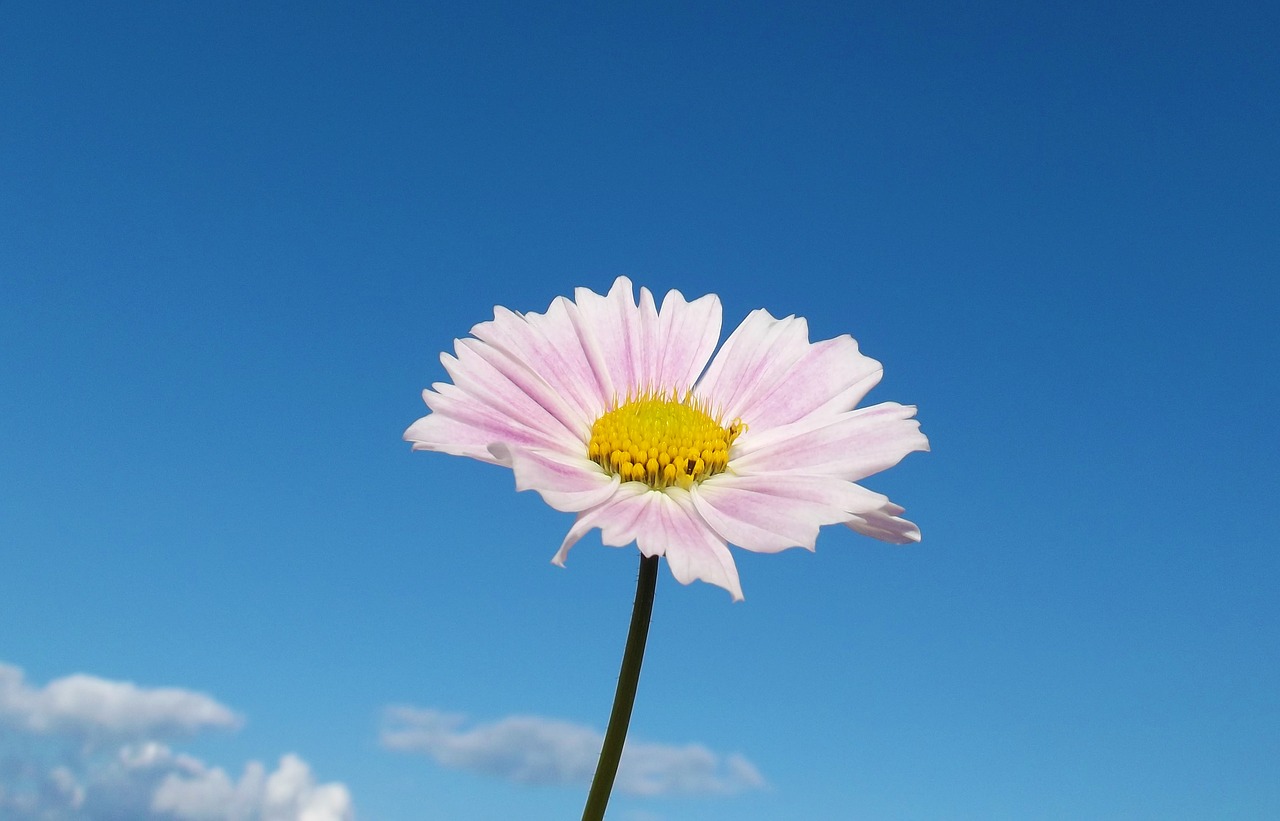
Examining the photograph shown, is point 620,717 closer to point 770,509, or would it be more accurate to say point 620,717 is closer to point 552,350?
point 770,509

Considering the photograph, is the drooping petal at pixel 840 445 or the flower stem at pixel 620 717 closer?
the flower stem at pixel 620 717

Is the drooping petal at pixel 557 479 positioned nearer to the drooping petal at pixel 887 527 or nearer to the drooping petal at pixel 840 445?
the drooping petal at pixel 840 445

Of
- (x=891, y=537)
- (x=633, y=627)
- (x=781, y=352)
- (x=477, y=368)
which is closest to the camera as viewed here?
(x=633, y=627)

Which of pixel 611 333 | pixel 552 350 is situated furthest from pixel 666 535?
pixel 611 333

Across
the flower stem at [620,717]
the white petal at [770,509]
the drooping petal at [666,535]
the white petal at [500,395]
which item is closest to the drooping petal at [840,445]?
the white petal at [770,509]

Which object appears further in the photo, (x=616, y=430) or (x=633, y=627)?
(x=616, y=430)

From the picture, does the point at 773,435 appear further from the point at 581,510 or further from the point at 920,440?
the point at 581,510

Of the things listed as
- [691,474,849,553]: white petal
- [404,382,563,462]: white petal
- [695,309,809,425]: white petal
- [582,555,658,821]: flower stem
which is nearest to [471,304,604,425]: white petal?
[404,382,563,462]: white petal

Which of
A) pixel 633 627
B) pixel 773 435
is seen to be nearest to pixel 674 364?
pixel 773 435
